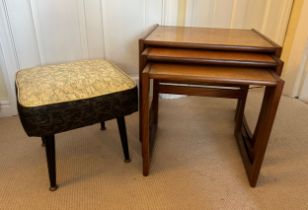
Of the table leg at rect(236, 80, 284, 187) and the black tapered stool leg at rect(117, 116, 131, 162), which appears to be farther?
the black tapered stool leg at rect(117, 116, 131, 162)

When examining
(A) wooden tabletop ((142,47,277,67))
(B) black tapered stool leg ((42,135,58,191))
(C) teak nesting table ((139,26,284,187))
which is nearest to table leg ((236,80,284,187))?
(C) teak nesting table ((139,26,284,187))

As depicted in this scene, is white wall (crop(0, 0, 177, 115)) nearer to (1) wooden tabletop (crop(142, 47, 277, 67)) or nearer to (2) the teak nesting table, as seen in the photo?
(2) the teak nesting table

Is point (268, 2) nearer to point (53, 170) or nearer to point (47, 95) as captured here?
point (47, 95)

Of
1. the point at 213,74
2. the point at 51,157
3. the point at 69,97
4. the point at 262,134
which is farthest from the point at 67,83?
the point at 262,134

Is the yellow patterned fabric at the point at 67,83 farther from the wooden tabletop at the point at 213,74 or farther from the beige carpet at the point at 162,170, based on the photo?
the beige carpet at the point at 162,170

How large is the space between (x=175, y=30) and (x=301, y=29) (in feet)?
3.42

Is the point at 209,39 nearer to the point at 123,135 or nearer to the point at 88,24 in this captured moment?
the point at 123,135

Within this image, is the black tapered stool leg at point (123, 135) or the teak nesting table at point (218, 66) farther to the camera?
the black tapered stool leg at point (123, 135)

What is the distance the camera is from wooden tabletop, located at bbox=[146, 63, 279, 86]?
0.92 metres

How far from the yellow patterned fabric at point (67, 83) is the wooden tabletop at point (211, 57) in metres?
0.17

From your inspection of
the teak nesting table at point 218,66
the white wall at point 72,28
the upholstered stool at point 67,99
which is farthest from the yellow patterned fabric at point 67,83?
the white wall at point 72,28

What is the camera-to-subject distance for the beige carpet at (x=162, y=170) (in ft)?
3.43

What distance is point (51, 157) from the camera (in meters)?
1.02

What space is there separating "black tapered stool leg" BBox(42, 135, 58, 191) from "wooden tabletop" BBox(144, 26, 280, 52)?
22.5 inches
